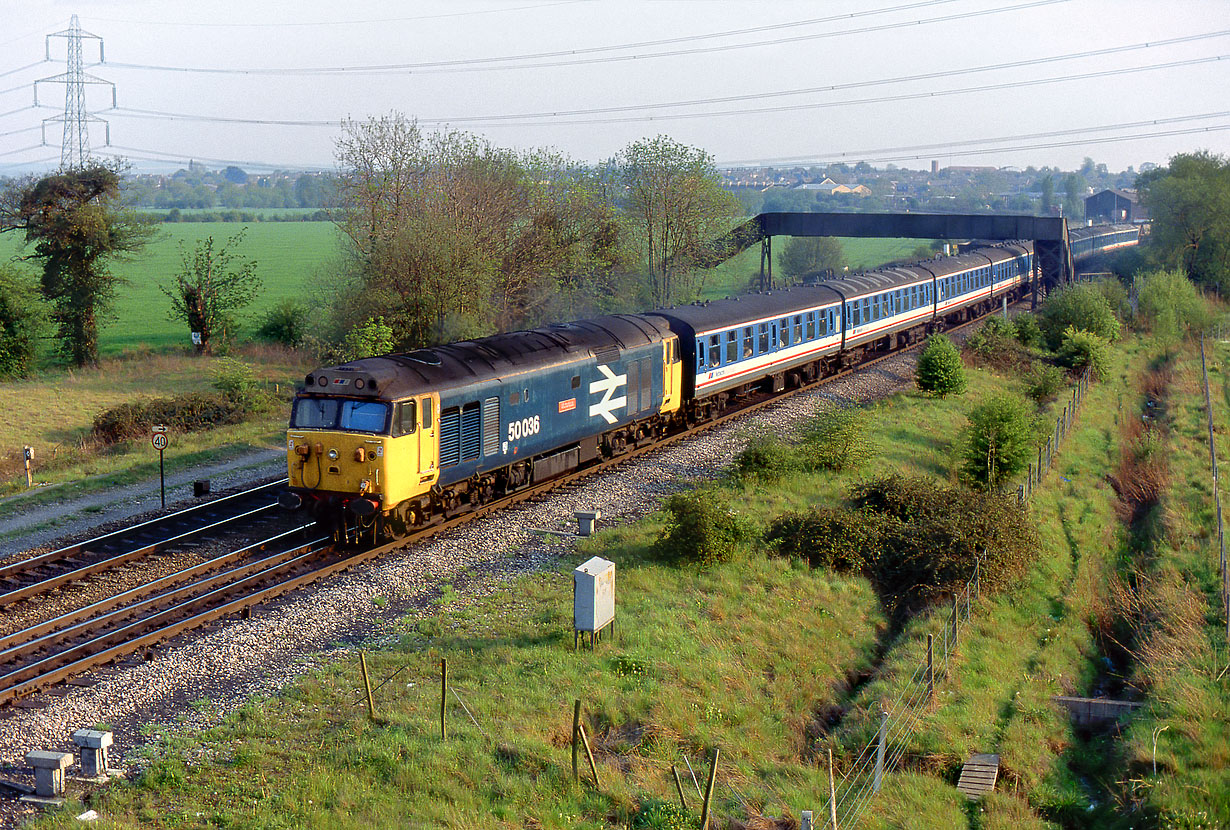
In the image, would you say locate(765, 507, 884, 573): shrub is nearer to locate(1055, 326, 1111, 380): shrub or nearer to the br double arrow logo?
the br double arrow logo

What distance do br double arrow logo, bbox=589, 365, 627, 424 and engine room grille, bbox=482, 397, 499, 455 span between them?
360 centimetres

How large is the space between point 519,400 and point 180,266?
83.3 metres

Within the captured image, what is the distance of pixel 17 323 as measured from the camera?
43406 millimetres

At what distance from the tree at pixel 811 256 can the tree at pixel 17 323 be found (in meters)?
60.2

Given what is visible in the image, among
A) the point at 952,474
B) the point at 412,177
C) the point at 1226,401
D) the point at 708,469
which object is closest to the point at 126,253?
→ the point at 412,177

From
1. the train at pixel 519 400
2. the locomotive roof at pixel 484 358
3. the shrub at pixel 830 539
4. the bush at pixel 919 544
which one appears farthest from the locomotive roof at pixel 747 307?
the bush at pixel 919 544

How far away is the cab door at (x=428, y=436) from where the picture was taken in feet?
59.3

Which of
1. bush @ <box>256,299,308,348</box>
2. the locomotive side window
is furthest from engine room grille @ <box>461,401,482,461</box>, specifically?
bush @ <box>256,299,308,348</box>

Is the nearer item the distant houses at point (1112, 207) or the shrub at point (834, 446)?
the shrub at point (834, 446)

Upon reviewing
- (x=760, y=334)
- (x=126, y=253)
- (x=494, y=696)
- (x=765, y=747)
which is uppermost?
(x=126, y=253)

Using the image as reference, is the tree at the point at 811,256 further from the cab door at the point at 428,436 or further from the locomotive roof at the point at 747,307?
the cab door at the point at 428,436

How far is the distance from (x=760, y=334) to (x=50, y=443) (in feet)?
71.4

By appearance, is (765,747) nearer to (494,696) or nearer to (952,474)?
(494,696)

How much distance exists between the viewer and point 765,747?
44.2ft
